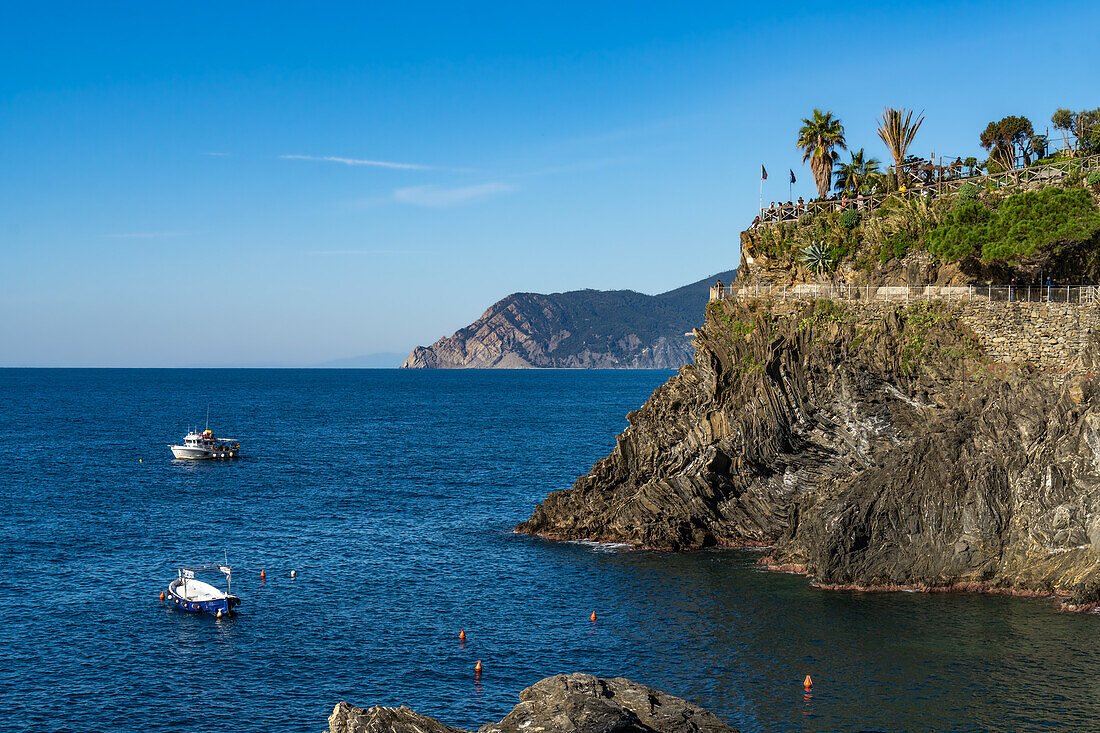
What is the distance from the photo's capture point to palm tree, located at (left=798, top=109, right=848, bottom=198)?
85375 millimetres

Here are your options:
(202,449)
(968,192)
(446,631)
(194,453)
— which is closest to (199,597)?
(446,631)

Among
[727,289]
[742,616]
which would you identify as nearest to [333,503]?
[727,289]

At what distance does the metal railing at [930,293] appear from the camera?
64312 millimetres

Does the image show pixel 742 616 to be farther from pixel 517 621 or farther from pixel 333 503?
pixel 333 503

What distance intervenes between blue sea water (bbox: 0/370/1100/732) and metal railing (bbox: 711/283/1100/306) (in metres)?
23.1

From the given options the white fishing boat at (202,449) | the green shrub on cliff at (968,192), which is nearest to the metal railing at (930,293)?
the green shrub on cliff at (968,192)

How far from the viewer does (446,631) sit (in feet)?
166

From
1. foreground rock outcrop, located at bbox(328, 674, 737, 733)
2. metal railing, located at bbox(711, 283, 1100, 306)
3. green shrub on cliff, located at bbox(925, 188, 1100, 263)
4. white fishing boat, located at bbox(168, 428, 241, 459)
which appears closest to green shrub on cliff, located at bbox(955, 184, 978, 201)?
green shrub on cliff, located at bbox(925, 188, 1100, 263)

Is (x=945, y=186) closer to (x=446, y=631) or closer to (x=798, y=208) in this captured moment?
(x=798, y=208)

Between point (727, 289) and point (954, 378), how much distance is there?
22.7m

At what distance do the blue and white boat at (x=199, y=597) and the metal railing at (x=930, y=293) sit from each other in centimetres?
4602

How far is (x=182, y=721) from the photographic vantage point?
128ft

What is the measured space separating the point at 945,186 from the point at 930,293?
1377 cm

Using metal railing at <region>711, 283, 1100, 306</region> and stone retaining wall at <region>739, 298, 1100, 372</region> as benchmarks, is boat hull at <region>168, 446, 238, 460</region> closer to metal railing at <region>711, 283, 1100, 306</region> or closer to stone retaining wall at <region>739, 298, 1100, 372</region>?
metal railing at <region>711, 283, 1100, 306</region>
